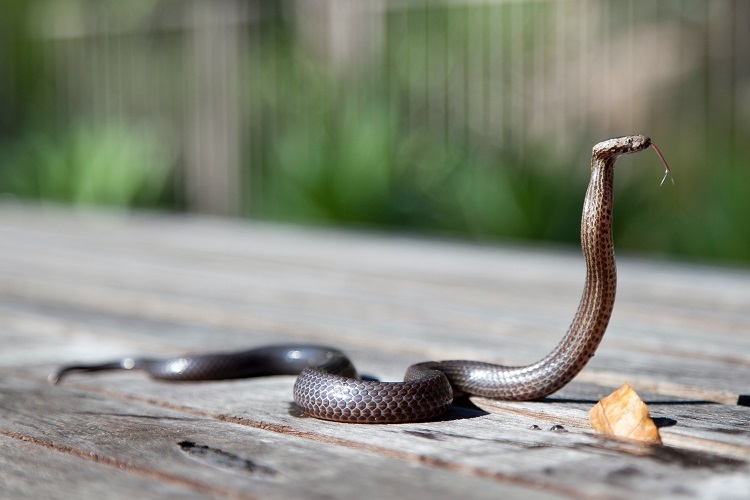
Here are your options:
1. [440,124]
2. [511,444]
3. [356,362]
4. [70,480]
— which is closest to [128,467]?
[70,480]

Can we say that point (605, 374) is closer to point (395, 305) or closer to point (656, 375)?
point (656, 375)

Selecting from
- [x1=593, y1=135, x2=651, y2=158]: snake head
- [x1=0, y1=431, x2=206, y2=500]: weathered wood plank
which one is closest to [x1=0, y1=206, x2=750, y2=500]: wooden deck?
[x1=0, y1=431, x2=206, y2=500]: weathered wood plank

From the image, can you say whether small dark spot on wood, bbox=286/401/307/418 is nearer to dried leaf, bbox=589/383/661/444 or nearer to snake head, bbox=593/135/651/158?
dried leaf, bbox=589/383/661/444

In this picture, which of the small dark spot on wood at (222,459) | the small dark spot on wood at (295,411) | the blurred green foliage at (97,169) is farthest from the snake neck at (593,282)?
the blurred green foliage at (97,169)

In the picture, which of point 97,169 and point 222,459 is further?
point 97,169

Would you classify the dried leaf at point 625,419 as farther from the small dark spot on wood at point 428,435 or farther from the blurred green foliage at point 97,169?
the blurred green foliage at point 97,169

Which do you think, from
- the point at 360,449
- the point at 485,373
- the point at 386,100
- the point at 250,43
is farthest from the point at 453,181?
the point at 360,449

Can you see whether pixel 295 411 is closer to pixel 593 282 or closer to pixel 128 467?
pixel 128 467
